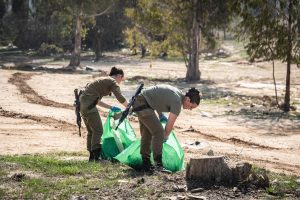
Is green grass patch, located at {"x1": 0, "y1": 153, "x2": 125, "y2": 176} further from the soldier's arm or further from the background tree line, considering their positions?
the background tree line

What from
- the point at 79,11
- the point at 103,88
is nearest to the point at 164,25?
the point at 79,11

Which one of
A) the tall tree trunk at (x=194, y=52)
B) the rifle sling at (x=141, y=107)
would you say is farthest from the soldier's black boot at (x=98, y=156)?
the tall tree trunk at (x=194, y=52)

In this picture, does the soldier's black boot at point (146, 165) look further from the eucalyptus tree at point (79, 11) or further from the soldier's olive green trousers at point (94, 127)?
the eucalyptus tree at point (79, 11)

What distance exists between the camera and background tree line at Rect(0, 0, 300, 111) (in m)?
18.3

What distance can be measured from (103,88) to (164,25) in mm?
21009

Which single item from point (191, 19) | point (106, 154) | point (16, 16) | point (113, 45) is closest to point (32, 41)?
point (16, 16)

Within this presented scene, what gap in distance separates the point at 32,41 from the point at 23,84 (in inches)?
930

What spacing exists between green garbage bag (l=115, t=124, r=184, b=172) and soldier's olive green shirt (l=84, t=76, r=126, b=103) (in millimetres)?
810

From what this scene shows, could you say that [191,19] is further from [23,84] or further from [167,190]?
[167,190]

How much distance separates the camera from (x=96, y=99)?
8383mm

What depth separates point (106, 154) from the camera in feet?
28.6

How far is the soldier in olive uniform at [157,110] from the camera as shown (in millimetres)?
7027

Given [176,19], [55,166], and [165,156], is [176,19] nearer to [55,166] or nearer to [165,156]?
[55,166]

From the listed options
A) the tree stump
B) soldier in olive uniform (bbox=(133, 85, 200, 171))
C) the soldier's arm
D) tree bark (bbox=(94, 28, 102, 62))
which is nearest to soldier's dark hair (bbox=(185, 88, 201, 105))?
soldier in olive uniform (bbox=(133, 85, 200, 171))
